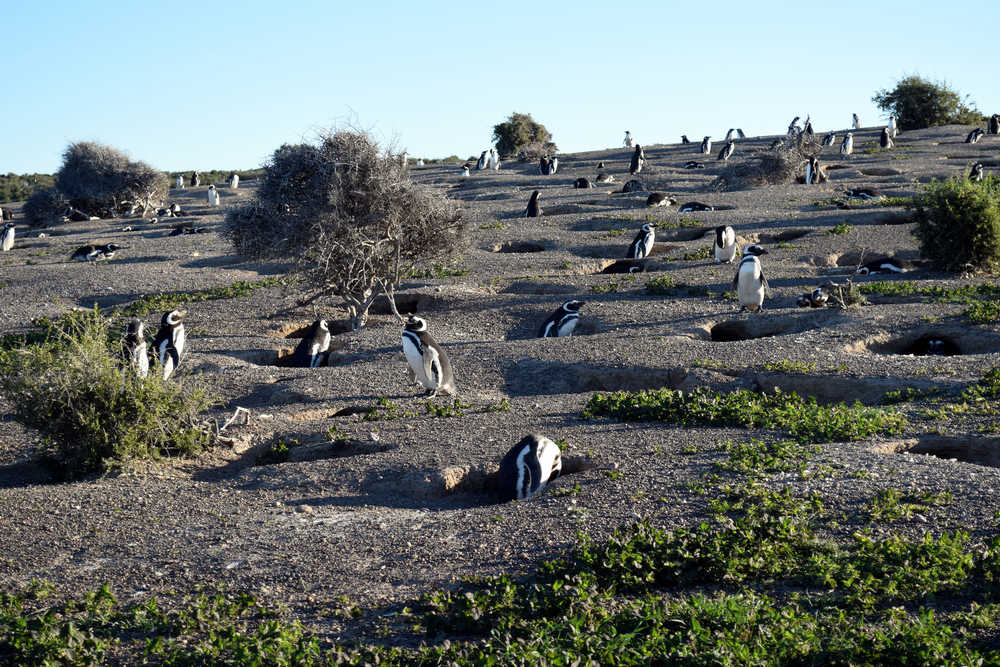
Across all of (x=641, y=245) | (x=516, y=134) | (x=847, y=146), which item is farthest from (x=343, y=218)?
(x=516, y=134)

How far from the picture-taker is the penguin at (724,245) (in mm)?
16188

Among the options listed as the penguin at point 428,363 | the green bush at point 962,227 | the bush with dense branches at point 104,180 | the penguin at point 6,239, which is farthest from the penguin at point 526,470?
the bush with dense branches at point 104,180

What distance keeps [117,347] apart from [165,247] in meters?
13.8

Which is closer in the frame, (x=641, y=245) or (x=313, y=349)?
(x=313, y=349)

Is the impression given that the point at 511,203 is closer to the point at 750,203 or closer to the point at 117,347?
the point at 750,203

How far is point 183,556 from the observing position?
5664 millimetres

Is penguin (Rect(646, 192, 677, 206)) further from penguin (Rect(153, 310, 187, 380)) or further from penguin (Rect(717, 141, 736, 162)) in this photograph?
penguin (Rect(153, 310, 187, 380))

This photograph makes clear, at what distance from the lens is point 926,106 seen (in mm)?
44094

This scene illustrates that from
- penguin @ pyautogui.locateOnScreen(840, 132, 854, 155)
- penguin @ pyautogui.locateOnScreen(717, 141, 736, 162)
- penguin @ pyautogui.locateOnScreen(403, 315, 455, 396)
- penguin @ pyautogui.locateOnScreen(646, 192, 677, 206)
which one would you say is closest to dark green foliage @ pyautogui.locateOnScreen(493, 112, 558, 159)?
penguin @ pyautogui.locateOnScreen(717, 141, 736, 162)

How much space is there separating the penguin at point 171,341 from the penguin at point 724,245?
9.29m

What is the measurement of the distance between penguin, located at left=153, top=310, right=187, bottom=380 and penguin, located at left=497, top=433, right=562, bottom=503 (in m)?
5.61

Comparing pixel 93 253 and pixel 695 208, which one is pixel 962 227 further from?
pixel 93 253

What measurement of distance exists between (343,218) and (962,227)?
31.3ft

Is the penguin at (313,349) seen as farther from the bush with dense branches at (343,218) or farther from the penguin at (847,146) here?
the penguin at (847,146)
